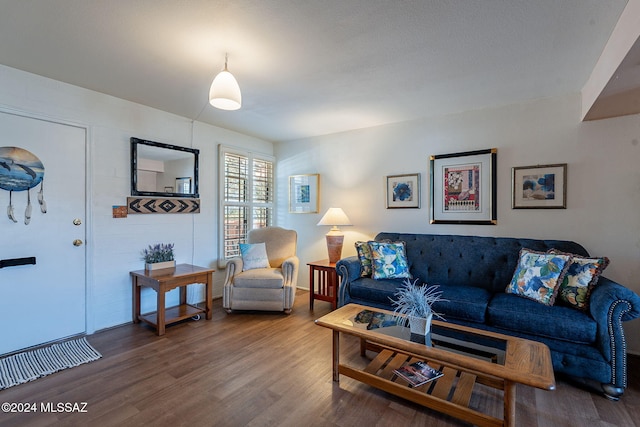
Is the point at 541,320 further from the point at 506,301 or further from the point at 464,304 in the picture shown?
the point at 464,304

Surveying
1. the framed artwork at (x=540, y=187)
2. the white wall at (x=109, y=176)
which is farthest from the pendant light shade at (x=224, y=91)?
the framed artwork at (x=540, y=187)

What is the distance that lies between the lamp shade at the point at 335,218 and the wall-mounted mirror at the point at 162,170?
1.65m

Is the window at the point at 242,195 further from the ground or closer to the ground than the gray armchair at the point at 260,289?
further from the ground

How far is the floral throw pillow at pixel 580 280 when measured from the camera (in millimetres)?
2156

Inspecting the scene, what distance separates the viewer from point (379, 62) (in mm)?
2266

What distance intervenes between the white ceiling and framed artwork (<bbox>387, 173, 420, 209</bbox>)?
36.5 inches

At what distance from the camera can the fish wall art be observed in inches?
94.2

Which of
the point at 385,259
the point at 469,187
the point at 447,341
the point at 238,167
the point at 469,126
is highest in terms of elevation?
the point at 469,126

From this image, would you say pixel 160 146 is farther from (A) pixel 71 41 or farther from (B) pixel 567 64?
(B) pixel 567 64

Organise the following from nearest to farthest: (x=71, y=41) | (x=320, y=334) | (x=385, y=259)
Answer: (x=71, y=41)
(x=320, y=334)
(x=385, y=259)

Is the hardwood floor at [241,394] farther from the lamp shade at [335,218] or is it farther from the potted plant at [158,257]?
the lamp shade at [335,218]

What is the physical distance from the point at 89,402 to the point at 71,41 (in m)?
2.37

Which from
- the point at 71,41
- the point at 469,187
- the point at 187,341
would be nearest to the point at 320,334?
the point at 187,341

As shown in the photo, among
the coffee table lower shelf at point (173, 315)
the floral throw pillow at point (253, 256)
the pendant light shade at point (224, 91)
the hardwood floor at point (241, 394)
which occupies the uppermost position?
the pendant light shade at point (224, 91)
